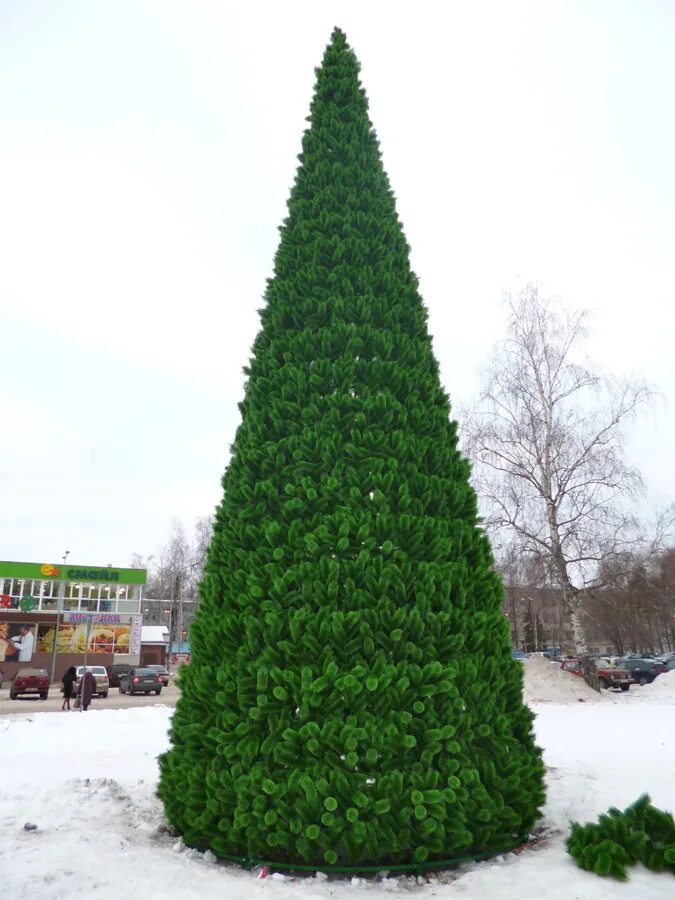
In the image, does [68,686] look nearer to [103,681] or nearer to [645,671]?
[103,681]

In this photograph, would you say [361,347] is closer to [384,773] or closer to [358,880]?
[384,773]

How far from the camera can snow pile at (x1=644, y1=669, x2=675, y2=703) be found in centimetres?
1942

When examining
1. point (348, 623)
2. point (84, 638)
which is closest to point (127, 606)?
point (84, 638)

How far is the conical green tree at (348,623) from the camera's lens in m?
3.48

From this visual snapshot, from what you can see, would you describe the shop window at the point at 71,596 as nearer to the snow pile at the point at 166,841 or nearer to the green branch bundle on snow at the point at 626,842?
the snow pile at the point at 166,841

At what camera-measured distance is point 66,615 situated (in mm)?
41844

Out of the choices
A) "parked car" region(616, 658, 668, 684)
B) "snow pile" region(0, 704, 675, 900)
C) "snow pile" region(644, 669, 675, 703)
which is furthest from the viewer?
"parked car" region(616, 658, 668, 684)

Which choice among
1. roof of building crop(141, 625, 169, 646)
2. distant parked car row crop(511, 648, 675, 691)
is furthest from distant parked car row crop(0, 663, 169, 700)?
distant parked car row crop(511, 648, 675, 691)

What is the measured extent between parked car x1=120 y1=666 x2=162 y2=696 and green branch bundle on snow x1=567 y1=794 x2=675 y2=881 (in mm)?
27330

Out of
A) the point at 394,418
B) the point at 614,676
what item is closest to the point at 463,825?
the point at 394,418

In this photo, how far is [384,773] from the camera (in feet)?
11.4

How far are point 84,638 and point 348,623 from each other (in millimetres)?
43549

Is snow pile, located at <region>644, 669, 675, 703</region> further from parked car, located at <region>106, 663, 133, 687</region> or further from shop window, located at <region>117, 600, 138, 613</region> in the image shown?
shop window, located at <region>117, 600, 138, 613</region>

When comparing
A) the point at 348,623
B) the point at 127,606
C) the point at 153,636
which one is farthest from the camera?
the point at 153,636
